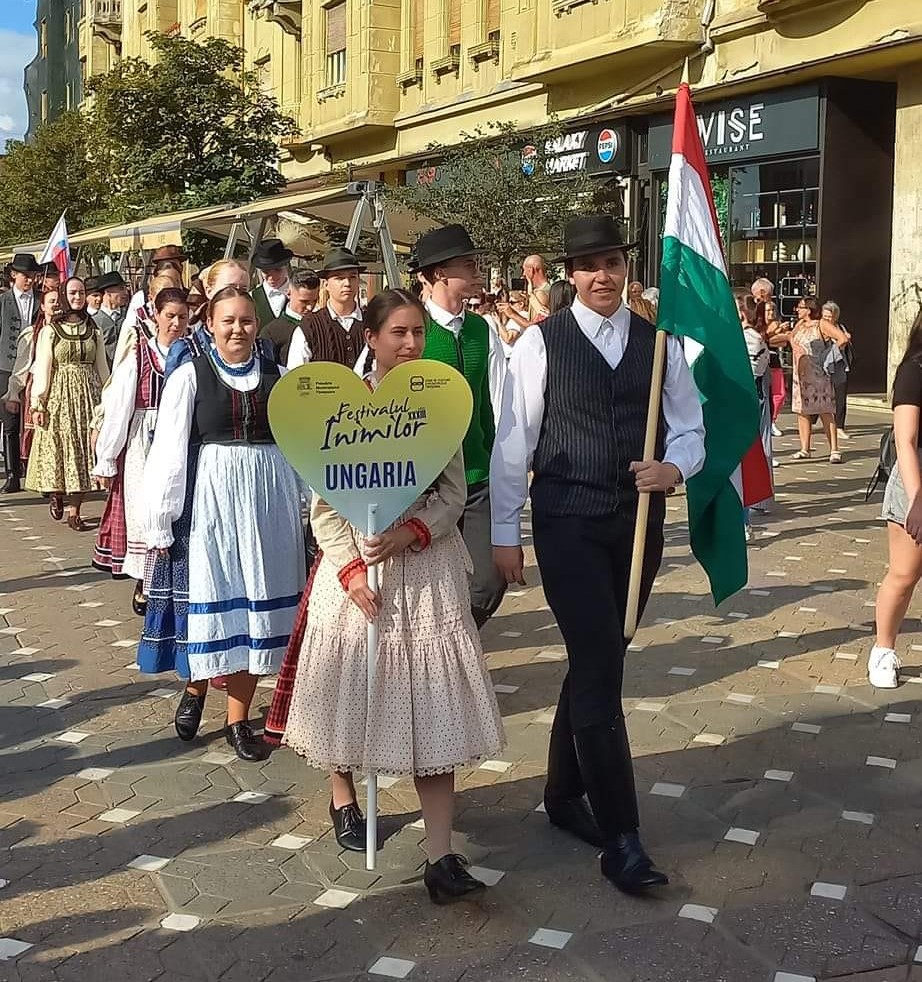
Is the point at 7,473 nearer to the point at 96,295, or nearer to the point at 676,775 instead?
the point at 96,295

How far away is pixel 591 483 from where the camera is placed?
4.23 metres

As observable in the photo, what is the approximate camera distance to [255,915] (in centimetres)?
404

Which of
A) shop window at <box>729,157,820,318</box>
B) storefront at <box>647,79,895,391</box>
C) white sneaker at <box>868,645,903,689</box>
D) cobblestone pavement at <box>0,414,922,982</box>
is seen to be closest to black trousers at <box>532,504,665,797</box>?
cobblestone pavement at <box>0,414,922,982</box>

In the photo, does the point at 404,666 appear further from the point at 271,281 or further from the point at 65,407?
the point at 65,407

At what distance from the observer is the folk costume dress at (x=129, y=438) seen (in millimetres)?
7055

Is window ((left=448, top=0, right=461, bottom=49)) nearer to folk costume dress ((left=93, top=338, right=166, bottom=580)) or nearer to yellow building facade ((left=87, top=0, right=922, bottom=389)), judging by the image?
yellow building facade ((left=87, top=0, right=922, bottom=389))

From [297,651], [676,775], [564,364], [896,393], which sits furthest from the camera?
[896,393]

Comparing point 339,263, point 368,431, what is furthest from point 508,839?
point 339,263

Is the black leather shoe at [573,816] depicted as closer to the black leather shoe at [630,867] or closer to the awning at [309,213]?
the black leather shoe at [630,867]

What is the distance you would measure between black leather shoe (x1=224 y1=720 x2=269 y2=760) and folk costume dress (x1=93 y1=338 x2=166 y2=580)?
1.65 metres

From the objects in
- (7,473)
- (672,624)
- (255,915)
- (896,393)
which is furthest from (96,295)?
(255,915)

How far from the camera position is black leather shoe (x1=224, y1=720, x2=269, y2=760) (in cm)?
540

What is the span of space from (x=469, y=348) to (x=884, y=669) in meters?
2.55

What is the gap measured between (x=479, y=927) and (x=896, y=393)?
3312 mm
